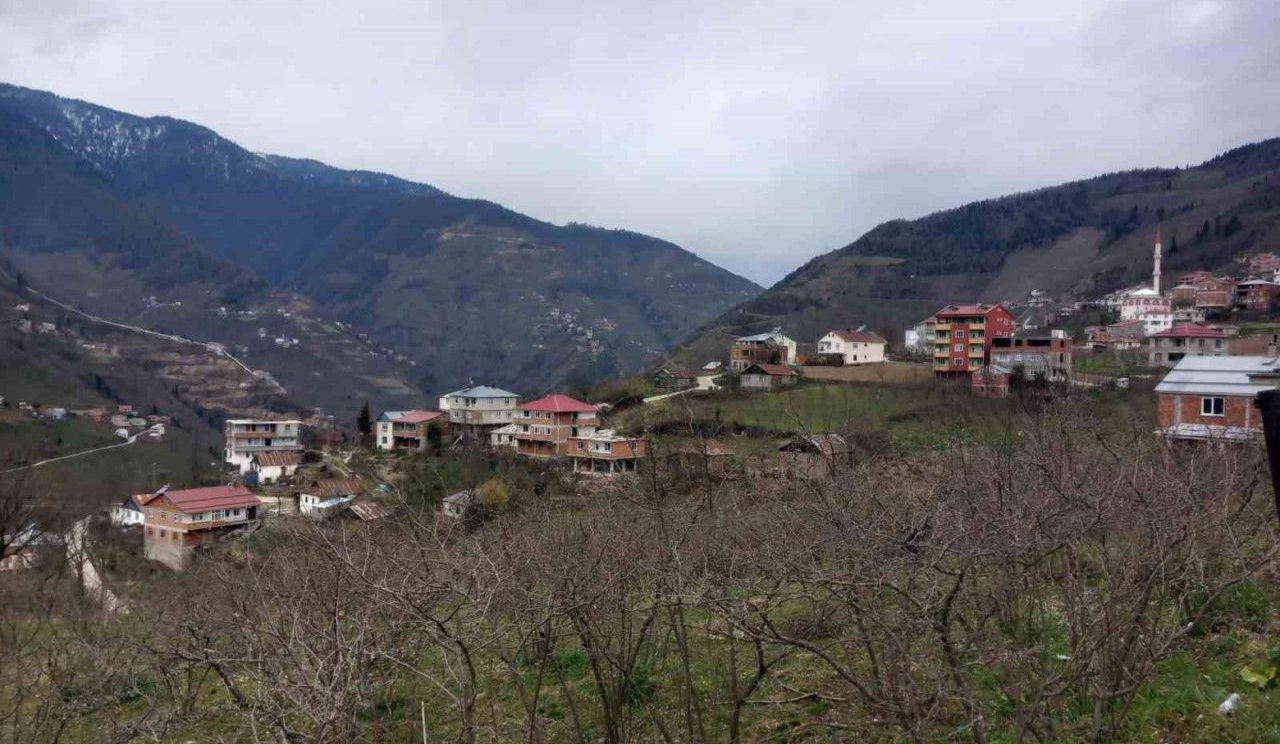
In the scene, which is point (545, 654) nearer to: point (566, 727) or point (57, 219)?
point (566, 727)

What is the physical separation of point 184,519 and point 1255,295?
5971 centimetres

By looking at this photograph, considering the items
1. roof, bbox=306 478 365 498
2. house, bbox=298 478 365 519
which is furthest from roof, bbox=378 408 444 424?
house, bbox=298 478 365 519

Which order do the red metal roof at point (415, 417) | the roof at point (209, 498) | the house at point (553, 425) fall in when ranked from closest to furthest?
the roof at point (209, 498) → the house at point (553, 425) → the red metal roof at point (415, 417)

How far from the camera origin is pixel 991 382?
35062mm

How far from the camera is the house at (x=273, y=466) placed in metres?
40.2

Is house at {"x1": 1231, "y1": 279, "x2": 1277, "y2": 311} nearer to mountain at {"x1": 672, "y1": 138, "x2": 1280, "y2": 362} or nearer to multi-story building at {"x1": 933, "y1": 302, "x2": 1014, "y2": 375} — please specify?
multi-story building at {"x1": 933, "y1": 302, "x2": 1014, "y2": 375}

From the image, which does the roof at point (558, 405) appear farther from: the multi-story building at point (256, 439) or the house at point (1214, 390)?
the house at point (1214, 390)

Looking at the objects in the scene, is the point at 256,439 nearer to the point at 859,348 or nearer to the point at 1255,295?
the point at 859,348

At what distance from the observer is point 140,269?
5566 inches

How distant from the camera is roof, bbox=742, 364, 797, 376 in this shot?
41.0 m

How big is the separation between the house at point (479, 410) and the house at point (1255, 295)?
150 feet

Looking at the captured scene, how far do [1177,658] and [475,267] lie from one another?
158675mm

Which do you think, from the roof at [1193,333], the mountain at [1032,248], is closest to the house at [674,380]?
the mountain at [1032,248]

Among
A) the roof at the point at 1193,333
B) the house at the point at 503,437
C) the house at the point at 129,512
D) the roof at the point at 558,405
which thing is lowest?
the house at the point at 129,512
